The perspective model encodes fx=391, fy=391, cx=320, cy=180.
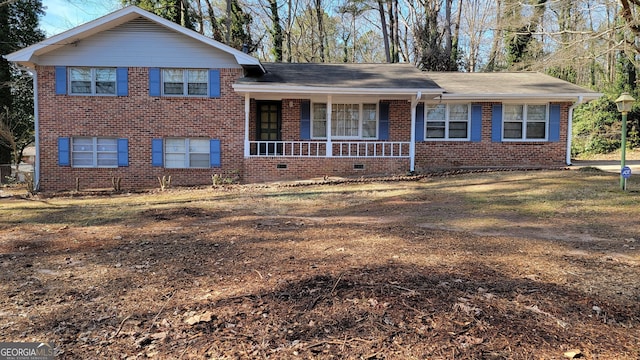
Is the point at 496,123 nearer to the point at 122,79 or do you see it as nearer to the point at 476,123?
the point at 476,123

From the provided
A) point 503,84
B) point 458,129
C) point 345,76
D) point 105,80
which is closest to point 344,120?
point 345,76

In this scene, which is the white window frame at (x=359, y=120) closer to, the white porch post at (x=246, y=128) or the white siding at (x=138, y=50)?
the white porch post at (x=246, y=128)

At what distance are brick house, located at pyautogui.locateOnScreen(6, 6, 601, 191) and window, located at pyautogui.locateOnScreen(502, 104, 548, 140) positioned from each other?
4cm

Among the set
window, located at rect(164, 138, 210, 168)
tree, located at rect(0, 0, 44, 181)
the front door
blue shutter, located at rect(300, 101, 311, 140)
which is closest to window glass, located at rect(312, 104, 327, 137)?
blue shutter, located at rect(300, 101, 311, 140)

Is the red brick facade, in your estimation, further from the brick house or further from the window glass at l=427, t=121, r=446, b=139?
the window glass at l=427, t=121, r=446, b=139

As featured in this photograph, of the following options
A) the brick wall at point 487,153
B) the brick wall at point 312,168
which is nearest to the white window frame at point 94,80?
the brick wall at point 312,168

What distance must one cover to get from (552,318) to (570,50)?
54.5ft

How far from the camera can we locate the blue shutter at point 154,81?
1352 cm

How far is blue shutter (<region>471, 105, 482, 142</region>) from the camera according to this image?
14.2 m

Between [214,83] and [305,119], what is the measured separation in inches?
134

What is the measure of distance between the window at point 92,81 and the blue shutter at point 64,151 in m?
1.70

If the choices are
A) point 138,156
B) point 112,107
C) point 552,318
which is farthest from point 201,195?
point 552,318

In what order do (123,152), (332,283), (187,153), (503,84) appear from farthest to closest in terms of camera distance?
(503,84)
(187,153)
(123,152)
(332,283)

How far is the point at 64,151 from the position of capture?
44.2ft
